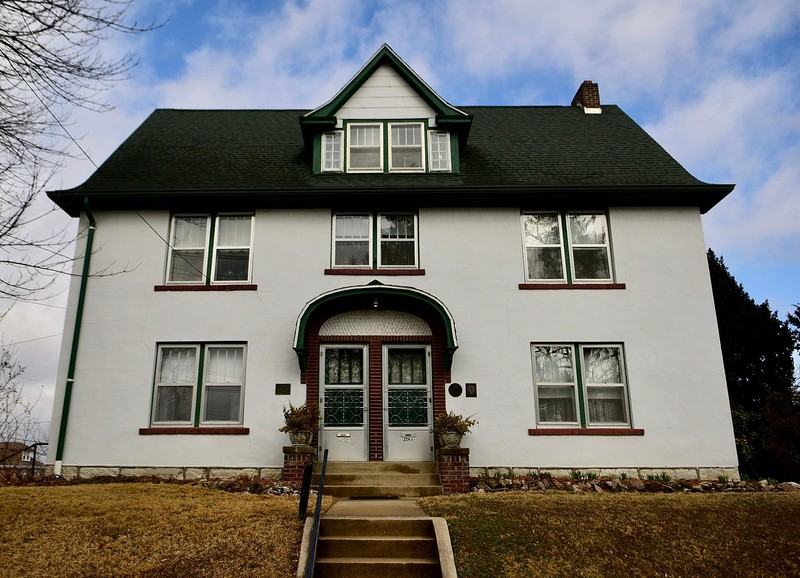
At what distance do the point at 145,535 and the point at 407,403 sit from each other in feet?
19.1

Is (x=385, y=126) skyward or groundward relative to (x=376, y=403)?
skyward

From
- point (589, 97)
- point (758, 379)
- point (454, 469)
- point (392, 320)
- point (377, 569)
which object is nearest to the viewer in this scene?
point (377, 569)

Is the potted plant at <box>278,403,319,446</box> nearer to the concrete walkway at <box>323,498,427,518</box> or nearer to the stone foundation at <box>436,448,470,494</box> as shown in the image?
the concrete walkway at <box>323,498,427,518</box>

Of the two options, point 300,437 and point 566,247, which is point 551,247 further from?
point 300,437

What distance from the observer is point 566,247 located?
13.1m

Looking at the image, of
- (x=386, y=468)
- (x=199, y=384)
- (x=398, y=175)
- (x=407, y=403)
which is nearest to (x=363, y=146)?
(x=398, y=175)

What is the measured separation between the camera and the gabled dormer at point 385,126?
46.4 feet

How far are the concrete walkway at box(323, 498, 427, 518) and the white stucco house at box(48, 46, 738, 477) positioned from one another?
1.96 meters

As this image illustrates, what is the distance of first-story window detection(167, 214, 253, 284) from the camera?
42.5ft

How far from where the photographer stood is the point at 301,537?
A: 736 cm

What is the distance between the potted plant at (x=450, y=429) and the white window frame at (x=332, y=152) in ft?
20.3

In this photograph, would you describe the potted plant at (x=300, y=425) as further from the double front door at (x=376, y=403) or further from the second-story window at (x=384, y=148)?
the second-story window at (x=384, y=148)

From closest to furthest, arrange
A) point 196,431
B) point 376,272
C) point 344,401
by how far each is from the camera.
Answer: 1. point 196,431
2. point 344,401
3. point 376,272

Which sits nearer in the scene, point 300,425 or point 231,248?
point 300,425
